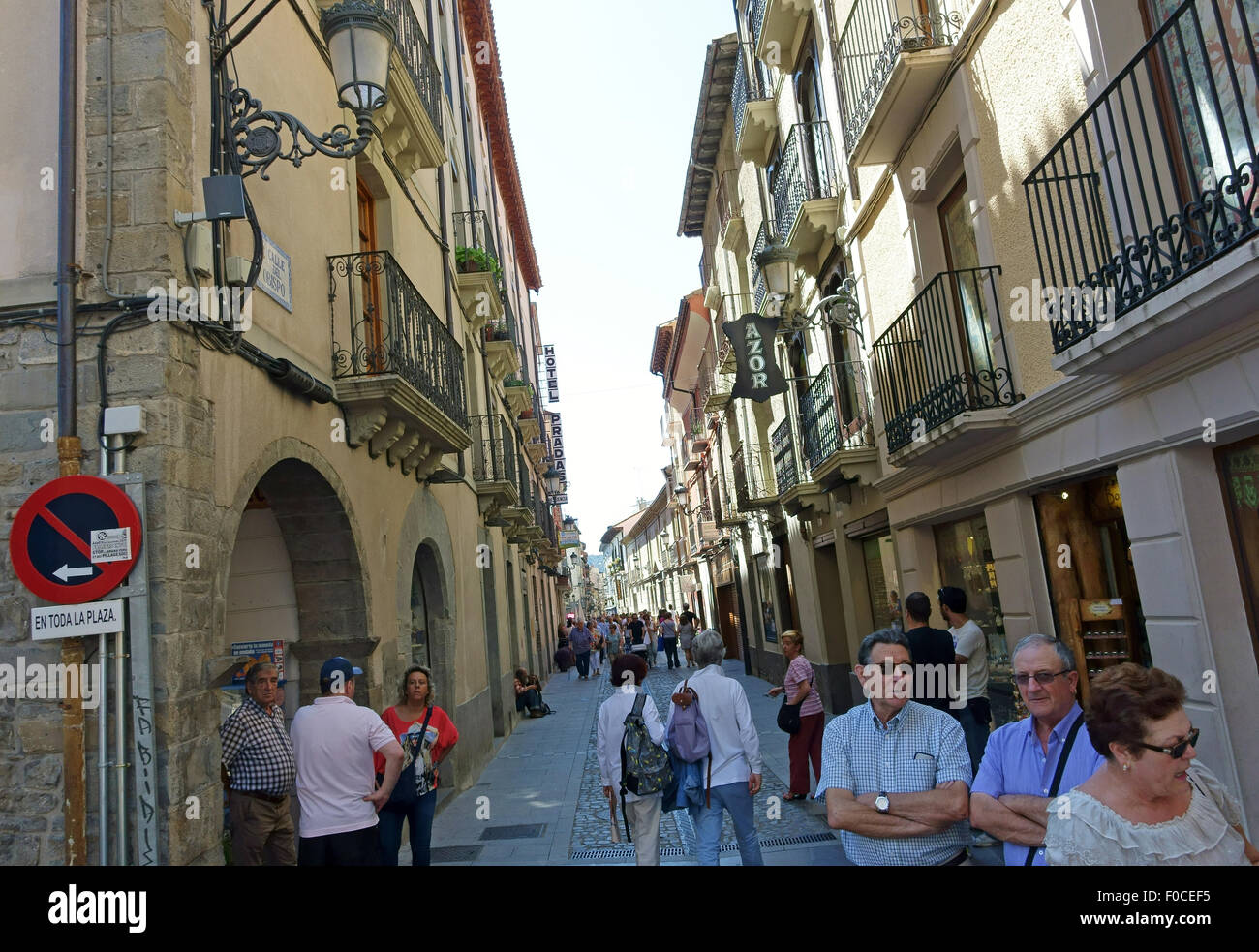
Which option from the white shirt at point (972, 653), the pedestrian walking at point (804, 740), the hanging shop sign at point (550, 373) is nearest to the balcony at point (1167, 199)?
the white shirt at point (972, 653)

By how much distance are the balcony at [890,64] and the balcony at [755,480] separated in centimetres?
865

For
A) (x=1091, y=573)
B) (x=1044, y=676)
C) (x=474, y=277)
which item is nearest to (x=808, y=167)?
(x=474, y=277)

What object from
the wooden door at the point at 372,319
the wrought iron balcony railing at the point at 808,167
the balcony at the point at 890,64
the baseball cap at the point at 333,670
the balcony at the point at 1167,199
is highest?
the wrought iron balcony railing at the point at 808,167

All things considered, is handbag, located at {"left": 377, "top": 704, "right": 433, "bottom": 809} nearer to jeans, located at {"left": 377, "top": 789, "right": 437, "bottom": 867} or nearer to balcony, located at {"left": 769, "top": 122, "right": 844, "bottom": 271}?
jeans, located at {"left": 377, "top": 789, "right": 437, "bottom": 867}

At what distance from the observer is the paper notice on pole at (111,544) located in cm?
402

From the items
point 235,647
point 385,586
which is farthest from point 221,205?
point 385,586

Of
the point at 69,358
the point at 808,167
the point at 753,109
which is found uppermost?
the point at 753,109

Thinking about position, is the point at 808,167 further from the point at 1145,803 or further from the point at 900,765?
the point at 1145,803

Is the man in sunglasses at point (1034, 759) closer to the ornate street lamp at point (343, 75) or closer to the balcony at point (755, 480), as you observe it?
the ornate street lamp at point (343, 75)

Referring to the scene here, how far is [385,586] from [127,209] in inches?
172

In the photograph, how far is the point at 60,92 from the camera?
4508 millimetres

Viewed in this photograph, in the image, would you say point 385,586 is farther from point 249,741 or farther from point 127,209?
point 127,209

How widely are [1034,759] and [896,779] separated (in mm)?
438

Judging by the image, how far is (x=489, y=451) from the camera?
1631 cm
